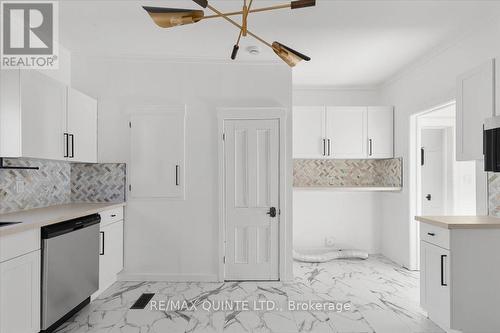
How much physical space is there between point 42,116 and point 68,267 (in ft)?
4.37

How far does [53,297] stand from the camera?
7.62 ft

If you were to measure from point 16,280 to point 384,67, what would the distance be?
4467mm

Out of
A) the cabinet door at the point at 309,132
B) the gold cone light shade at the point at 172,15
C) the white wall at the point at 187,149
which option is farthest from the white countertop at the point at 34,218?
the cabinet door at the point at 309,132

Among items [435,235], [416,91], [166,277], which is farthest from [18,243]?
[416,91]

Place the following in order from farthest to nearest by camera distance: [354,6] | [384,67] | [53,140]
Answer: [384,67], [53,140], [354,6]

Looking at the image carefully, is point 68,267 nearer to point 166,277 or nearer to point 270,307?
point 166,277

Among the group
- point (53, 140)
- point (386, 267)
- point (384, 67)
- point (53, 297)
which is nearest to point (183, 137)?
point (53, 140)

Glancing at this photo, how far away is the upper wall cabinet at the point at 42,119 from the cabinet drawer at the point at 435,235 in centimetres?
→ 346

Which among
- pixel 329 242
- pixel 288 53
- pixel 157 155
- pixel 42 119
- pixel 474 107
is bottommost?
pixel 329 242

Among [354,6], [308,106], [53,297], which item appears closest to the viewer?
[53,297]

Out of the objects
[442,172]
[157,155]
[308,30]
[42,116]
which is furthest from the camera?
[442,172]

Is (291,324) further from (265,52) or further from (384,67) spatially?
(384,67)

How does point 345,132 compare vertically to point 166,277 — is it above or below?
above

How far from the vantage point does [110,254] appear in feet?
10.8
